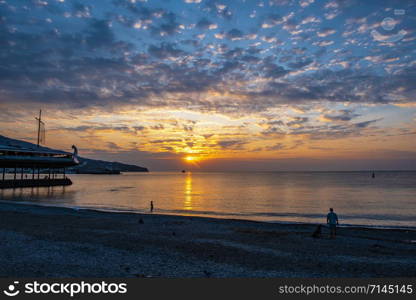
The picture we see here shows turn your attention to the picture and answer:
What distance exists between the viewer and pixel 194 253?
49.4 ft

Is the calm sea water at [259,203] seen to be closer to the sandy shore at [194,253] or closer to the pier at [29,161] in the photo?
the pier at [29,161]

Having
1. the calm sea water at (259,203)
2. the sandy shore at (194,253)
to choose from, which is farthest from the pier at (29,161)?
the sandy shore at (194,253)

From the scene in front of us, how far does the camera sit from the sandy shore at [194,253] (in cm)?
1187

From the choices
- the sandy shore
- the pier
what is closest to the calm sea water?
the pier

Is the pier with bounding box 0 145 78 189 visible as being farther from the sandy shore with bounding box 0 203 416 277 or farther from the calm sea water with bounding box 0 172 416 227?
the sandy shore with bounding box 0 203 416 277

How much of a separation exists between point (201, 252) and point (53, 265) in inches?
266

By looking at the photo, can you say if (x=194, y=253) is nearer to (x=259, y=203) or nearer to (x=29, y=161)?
(x=259, y=203)

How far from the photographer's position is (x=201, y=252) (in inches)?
603

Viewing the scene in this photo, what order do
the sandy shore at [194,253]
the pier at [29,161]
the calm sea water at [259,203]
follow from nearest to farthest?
1. the sandy shore at [194,253]
2. the calm sea water at [259,203]
3. the pier at [29,161]

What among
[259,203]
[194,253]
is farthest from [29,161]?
[194,253]

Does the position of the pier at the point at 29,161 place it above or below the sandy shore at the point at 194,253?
above

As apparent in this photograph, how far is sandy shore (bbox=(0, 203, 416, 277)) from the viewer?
467 inches

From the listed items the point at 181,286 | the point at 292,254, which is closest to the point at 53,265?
the point at 181,286

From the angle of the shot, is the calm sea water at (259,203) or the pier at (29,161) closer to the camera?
the calm sea water at (259,203)
